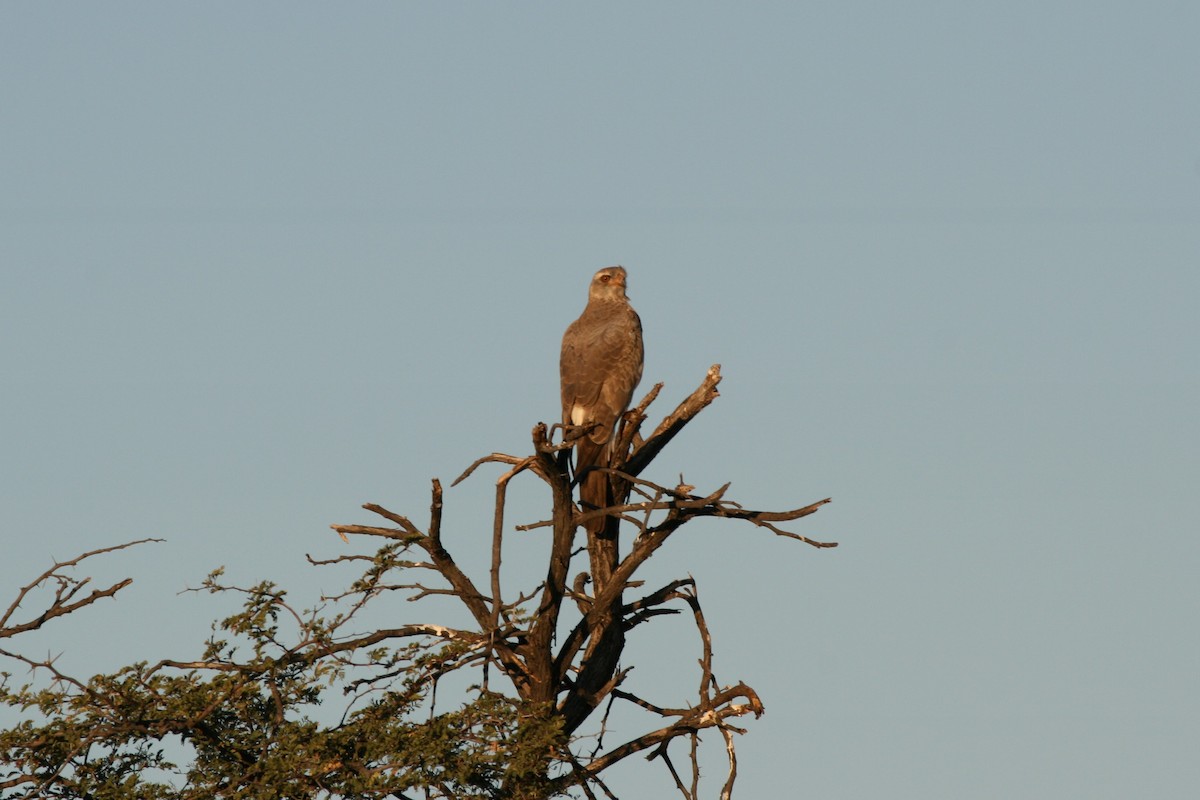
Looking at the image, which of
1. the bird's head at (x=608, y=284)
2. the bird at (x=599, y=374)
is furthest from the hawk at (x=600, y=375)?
the bird's head at (x=608, y=284)

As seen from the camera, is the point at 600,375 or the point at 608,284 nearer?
the point at 600,375

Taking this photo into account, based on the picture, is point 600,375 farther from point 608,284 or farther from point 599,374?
point 608,284

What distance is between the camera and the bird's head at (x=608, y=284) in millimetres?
14836

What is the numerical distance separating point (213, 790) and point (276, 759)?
44 centimetres

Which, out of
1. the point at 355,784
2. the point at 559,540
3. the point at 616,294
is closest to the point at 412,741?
the point at 355,784

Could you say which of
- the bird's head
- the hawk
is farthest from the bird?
the bird's head

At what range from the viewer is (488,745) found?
944cm

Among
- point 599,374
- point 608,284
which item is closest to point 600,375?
point 599,374

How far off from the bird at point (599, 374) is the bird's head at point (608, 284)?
646 millimetres

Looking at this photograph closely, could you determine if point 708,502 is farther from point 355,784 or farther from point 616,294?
point 616,294

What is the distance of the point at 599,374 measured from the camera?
12.9 meters

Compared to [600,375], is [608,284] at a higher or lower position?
higher

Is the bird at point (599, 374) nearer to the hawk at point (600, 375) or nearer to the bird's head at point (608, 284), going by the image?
the hawk at point (600, 375)

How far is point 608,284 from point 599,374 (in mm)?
2151
